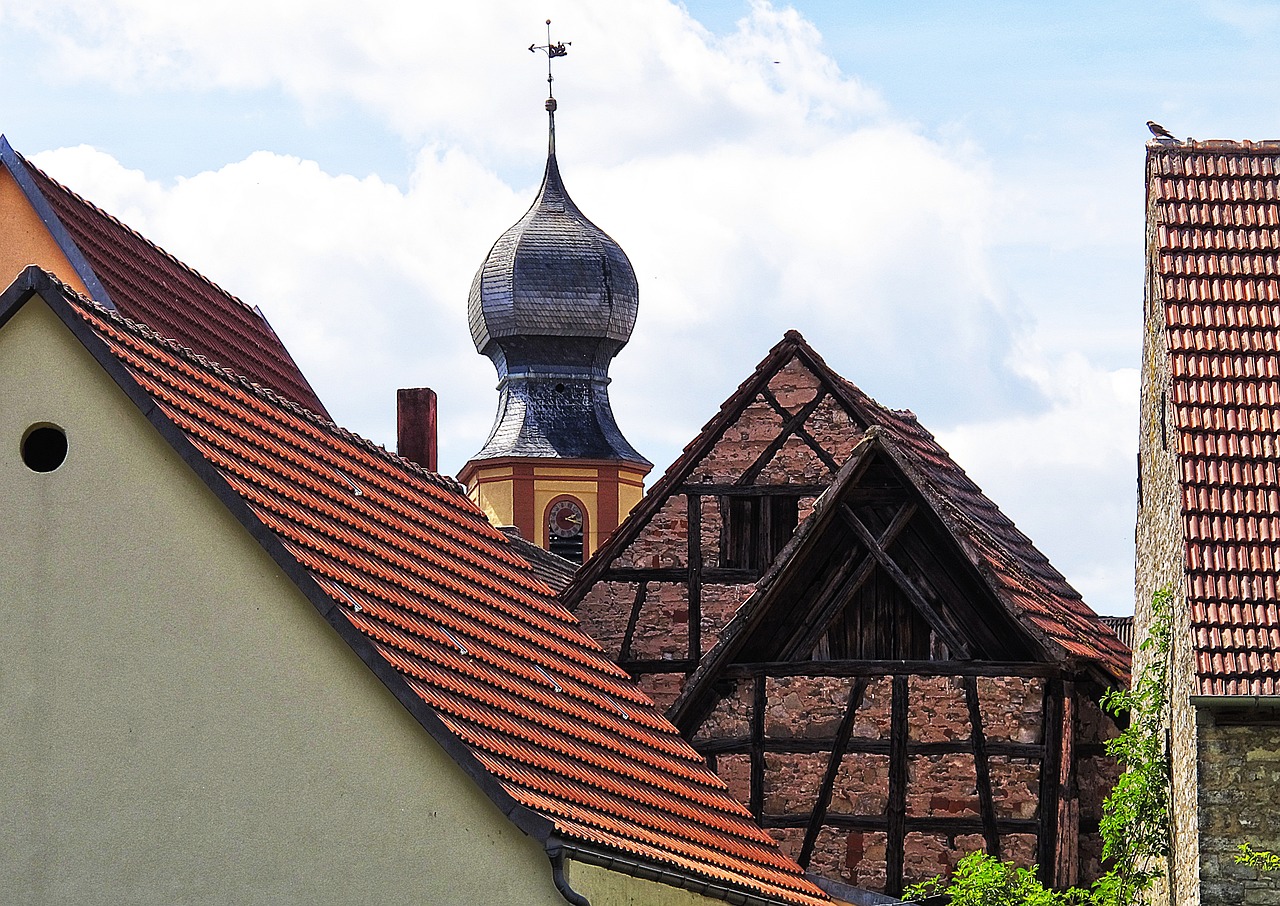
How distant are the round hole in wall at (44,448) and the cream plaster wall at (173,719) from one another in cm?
7

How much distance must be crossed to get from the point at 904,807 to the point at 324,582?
6007 mm

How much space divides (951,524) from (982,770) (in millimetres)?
1724

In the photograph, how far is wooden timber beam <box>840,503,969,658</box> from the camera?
16984 mm

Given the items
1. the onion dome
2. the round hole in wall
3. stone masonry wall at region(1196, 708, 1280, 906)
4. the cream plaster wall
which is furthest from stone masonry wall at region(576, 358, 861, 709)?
the onion dome

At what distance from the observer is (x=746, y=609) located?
55.8ft

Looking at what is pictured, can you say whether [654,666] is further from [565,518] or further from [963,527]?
[565,518]

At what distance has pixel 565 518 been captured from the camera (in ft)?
152

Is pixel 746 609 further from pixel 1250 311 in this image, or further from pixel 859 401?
pixel 1250 311

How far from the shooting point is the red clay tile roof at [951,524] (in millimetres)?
17000

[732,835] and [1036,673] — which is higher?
[1036,673]

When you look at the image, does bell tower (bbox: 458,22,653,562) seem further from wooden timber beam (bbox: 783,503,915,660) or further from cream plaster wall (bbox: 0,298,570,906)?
cream plaster wall (bbox: 0,298,570,906)

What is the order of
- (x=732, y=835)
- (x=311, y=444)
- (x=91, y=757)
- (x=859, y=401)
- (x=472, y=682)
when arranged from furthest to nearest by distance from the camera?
(x=859, y=401), (x=732, y=835), (x=311, y=444), (x=472, y=682), (x=91, y=757)

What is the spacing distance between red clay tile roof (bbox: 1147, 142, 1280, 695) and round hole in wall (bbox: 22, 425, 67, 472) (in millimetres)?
6175

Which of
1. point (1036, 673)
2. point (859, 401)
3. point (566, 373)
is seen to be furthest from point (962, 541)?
point (566, 373)
